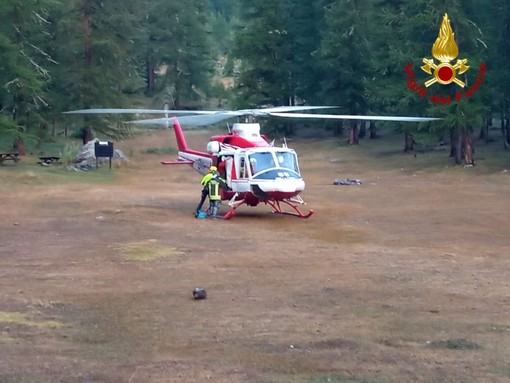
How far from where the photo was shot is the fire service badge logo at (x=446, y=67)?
1339 inches

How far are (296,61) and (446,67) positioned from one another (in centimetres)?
2127

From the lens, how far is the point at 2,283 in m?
13.1

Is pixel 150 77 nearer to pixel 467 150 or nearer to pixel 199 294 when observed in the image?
pixel 467 150

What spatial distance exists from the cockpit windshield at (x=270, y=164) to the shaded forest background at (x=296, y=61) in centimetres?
1423

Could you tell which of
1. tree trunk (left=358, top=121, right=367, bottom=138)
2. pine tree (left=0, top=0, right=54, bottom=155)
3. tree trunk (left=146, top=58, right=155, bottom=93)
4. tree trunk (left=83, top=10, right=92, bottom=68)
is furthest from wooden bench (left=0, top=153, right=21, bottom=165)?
tree trunk (left=146, top=58, right=155, bottom=93)

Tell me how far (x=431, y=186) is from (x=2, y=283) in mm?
19059

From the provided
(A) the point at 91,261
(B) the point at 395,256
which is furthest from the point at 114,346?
(B) the point at 395,256

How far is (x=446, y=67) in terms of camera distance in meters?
34.6

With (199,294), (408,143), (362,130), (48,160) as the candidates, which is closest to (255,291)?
(199,294)

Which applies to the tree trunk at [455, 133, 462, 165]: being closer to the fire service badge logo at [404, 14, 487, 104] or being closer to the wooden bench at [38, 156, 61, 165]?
the fire service badge logo at [404, 14, 487, 104]

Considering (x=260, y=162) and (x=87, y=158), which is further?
(x=87, y=158)

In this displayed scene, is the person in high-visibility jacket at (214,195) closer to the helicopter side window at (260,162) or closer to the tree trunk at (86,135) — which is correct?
the helicopter side window at (260,162)

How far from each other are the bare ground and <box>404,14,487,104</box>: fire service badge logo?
31.0 feet

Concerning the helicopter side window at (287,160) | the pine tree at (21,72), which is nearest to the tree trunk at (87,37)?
the pine tree at (21,72)
